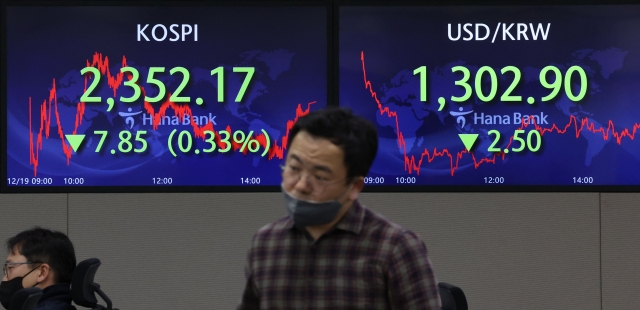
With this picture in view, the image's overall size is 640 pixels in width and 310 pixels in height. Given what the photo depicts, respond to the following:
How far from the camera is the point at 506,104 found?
161 inches

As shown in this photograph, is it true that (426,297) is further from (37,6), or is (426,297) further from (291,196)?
(37,6)

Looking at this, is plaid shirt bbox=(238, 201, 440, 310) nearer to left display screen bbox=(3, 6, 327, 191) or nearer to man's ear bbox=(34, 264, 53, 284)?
man's ear bbox=(34, 264, 53, 284)

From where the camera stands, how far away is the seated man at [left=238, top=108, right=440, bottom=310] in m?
1.56

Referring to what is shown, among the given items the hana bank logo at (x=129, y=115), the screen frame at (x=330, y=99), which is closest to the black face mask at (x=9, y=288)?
the screen frame at (x=330, y=99)

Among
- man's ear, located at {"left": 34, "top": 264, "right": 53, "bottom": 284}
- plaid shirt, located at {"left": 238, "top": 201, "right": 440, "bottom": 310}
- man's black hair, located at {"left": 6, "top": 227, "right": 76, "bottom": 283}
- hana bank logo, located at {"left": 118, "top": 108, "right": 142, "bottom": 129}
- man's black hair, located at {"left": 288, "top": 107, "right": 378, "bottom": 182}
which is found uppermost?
hana bank logo, located at {"left": 118, "top": 108, "right": 142, "bottom": 129}

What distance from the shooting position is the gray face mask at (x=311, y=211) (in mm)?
1589

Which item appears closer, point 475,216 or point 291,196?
point 291,196

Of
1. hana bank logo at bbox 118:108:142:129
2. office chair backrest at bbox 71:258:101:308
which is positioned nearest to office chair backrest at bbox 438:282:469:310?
office chair backrest at bbox 71:258:101:308

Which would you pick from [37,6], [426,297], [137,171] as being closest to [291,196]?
[426,297]

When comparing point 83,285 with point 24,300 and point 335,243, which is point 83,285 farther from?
point 335,243

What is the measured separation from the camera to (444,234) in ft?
13.8

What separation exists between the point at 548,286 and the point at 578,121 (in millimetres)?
797

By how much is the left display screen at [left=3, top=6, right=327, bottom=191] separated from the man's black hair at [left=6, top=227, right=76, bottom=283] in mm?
1026

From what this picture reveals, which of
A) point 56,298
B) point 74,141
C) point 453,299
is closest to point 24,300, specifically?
point 56,298
